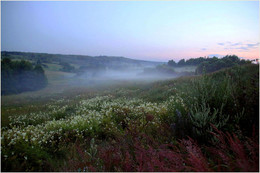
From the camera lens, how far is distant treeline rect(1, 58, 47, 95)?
3312 cm

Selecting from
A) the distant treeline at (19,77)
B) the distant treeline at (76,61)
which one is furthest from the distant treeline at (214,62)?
the distant treeline at (76,61)

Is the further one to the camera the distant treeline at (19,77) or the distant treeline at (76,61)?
the distant treeline at (76,61)

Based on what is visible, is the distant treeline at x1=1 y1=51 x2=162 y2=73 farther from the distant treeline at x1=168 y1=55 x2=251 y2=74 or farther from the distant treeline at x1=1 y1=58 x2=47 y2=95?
the distant treeline at x1=168 y1=55 x2=251 y2=74

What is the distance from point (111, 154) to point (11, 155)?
218 cm

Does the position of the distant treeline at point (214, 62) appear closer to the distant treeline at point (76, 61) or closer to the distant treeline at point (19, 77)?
the distant treeline at point (19, 77)

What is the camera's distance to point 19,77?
121 ft

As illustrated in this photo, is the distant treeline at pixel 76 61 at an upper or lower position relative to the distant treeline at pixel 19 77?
upper

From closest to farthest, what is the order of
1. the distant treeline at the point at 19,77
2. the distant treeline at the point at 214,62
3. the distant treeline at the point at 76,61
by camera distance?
the distant treeline at the point at 214,62 → the distant treeline at the point at 19,77 → the distant treeline at the point at 76,61

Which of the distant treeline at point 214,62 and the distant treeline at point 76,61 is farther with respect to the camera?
the distant treeline at point 76,61

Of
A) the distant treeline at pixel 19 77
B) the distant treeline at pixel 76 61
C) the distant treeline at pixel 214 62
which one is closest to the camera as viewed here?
the distant treeline at pixel 214 62

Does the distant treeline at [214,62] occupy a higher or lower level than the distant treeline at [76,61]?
lower

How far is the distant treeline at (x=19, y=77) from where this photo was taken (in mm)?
33125

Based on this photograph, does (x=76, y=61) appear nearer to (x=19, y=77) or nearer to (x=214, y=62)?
(x=19, y=77)

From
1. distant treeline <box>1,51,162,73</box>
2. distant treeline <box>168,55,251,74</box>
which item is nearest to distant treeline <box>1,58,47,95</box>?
distant treeline <box>1,51,162,73</box>
